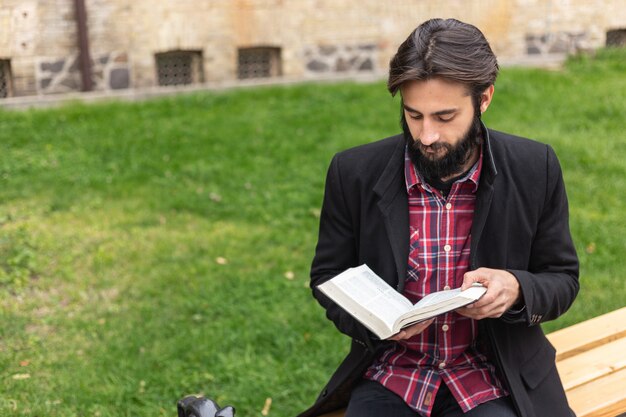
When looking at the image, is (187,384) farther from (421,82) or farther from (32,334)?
(421,82)

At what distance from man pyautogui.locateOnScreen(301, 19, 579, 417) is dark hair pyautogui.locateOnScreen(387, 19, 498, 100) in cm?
1

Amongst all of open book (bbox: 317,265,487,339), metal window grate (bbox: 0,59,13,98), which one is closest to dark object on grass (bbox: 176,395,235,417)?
open book (bbox: 317,265,487,339)

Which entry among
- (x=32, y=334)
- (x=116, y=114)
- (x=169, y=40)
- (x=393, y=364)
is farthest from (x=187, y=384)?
(x=169, y=40)

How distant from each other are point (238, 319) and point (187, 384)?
695 mm

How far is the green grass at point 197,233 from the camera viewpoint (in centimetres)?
452

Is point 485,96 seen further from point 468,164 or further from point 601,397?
point 601,397

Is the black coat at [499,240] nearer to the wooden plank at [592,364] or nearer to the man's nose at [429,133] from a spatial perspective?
the man's nose at [429,133]

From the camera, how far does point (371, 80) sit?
403 inches

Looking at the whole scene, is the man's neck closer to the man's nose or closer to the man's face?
the man's face

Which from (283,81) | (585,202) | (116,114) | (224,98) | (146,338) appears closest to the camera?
(146,338)

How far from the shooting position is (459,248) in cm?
299

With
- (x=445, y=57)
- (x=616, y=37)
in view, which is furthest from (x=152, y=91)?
(x=445, y=57)

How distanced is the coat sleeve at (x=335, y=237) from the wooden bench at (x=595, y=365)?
57cm

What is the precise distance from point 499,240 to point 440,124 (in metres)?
0.46
